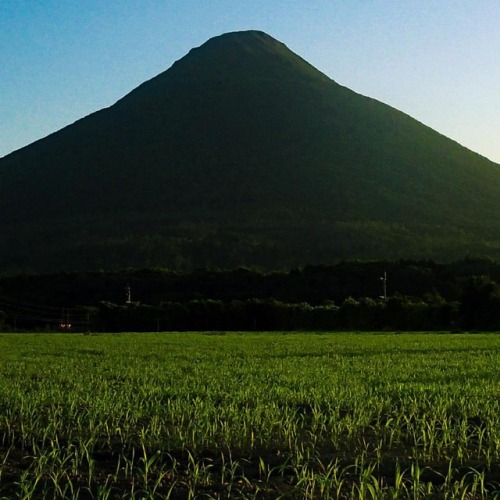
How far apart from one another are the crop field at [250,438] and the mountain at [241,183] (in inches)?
3477

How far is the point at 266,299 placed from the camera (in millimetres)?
58594

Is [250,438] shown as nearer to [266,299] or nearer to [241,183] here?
[266,299]

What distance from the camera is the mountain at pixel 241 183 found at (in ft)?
345

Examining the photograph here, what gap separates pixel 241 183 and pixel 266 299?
7721cm

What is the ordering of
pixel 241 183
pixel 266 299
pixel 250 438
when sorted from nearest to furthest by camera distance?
pixel 250 438 → pixel 266 299 → pixel 241 183

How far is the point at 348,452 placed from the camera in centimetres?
652

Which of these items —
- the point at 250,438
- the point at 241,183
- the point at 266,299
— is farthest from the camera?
the point at 241,183

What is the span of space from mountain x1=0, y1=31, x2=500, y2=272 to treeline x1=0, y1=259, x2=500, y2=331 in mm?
11956

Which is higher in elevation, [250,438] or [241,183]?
[241,183]

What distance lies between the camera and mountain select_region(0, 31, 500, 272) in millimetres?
105125

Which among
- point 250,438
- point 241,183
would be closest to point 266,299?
point 250,438

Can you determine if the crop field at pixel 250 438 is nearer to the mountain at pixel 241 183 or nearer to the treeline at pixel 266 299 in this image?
the treeline at pixel 266 299

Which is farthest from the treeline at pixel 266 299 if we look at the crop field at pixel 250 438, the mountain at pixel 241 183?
the crop field at pixel 250 438

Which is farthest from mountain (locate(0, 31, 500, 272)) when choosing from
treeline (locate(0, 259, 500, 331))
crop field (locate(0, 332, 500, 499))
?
crop field (locate(0, 332, 500, 499))
